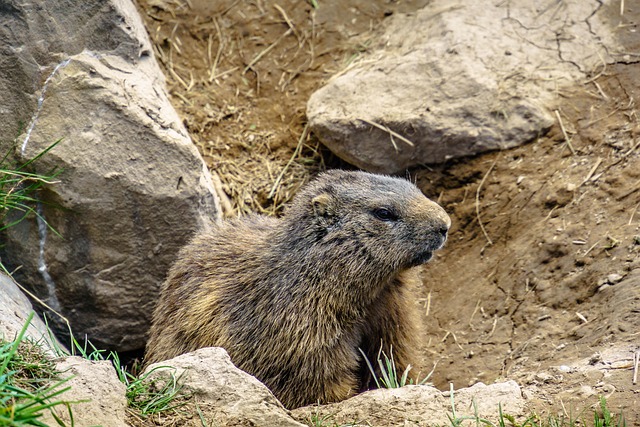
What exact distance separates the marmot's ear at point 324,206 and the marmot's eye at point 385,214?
341mm

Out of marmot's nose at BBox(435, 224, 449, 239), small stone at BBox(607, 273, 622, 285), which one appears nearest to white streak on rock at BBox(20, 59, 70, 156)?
marmot's nose at BBox(435, 224, 449, 239)

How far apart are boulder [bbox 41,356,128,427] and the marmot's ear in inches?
83.8

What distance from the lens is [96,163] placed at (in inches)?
263

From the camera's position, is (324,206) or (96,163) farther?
(96,163)

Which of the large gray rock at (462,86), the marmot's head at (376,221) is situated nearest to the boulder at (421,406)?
the marmot's head at (376,221)

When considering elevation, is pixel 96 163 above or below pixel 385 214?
above

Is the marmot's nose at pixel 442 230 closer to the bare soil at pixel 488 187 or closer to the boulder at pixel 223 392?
the bare soil at pixel 488 187

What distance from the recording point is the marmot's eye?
5941mm

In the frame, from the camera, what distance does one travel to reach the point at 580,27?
27.6 feet

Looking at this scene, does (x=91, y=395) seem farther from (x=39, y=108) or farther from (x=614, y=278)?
(x=614, y=278)

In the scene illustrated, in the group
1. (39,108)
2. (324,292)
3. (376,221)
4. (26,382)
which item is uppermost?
(39,108)

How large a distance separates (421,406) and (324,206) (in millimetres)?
1869

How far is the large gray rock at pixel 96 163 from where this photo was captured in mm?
6562

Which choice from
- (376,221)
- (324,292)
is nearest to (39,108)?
(324,292)
